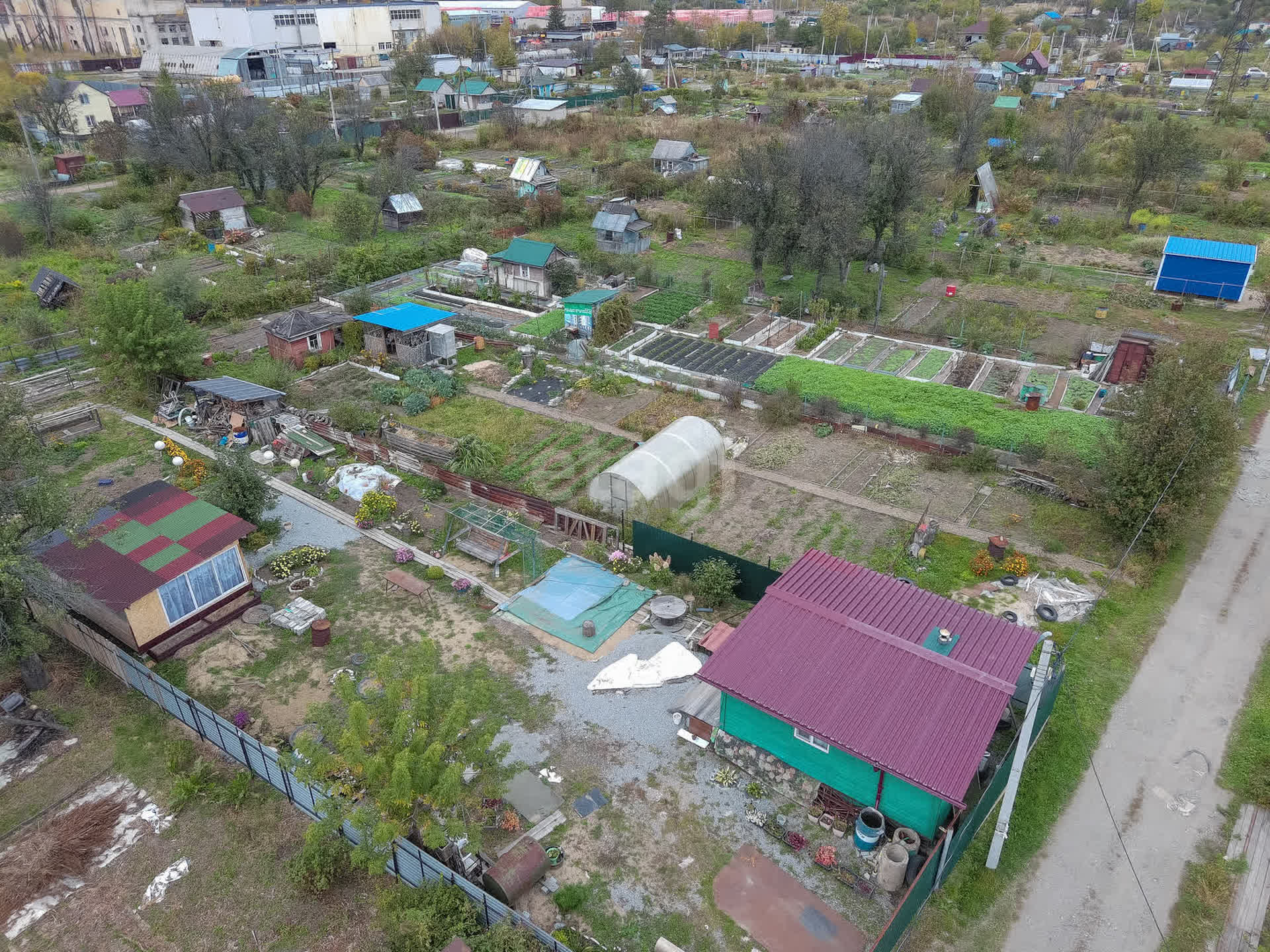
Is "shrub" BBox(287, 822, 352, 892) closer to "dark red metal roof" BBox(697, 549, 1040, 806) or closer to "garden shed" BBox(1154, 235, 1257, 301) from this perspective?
"dark red metal roof" BBox(697, 549, 1040, 806)

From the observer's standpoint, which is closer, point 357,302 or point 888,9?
point 357,302

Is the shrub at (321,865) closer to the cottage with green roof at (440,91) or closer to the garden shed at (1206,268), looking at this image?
the garden shed at (1206,268)

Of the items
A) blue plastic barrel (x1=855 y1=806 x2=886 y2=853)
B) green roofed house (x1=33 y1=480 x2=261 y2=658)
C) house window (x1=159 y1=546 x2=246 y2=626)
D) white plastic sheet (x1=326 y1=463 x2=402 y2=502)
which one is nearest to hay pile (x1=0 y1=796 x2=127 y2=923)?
green roofed house (x1=33 y1=480 x2=261 y2=658)

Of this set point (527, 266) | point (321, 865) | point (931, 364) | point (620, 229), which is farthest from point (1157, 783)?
point (620, 229)

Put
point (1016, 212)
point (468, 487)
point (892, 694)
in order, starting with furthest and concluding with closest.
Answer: point (1016, 212), point (468, 487), point (892, 694)

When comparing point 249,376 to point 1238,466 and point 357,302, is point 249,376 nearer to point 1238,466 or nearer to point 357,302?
point 357,302

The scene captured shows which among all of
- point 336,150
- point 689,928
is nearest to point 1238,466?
point 689,928

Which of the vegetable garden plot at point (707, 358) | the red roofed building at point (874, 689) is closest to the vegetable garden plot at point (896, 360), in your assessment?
the vegetable garden plot at point (707, 358)
